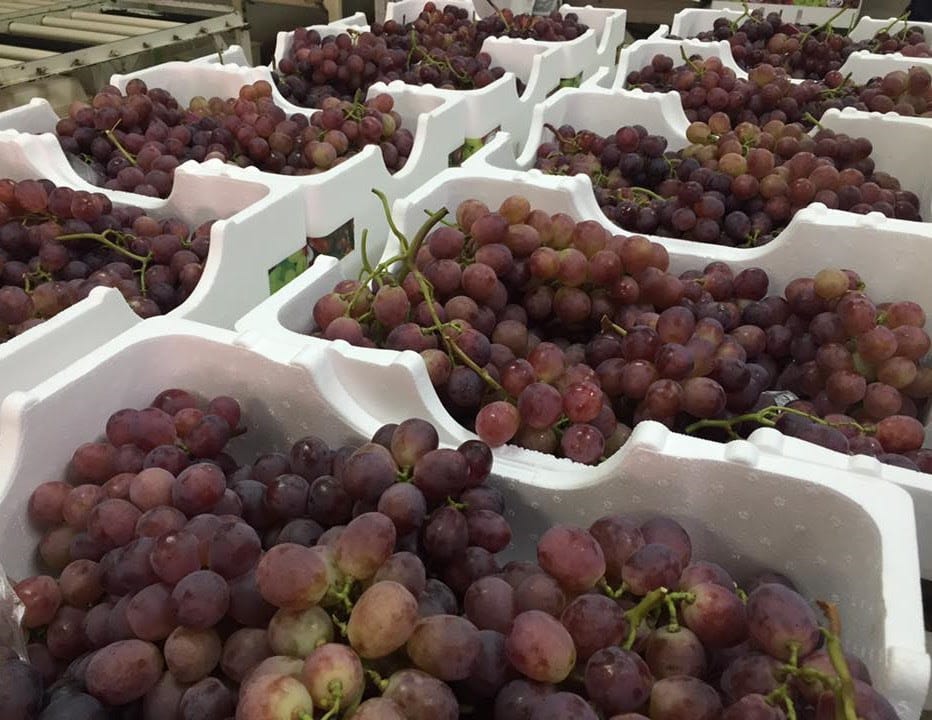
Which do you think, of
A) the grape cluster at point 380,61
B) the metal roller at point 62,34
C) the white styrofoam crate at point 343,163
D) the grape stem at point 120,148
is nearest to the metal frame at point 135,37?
the metal roller at point 62,34

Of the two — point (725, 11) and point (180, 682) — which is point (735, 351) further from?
point (725, 11)

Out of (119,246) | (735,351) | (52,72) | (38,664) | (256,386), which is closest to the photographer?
(38,664)

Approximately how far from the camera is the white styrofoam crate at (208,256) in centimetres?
97

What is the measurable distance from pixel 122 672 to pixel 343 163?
1091mm

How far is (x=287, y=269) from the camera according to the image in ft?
4.71

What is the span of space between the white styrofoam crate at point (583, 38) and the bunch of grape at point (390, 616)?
1.91m

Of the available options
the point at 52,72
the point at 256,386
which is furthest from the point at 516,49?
the point at 256,386

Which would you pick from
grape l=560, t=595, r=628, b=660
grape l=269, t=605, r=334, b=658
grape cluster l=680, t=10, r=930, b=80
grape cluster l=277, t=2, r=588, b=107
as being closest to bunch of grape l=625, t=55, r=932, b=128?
grape cluster l=680, t=10, r=930, b=80

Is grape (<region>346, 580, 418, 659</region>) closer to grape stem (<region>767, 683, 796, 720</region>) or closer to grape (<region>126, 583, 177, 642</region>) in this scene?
grape (<region>126, 583, 177, 642</region>)

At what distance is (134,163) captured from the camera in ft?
5.49

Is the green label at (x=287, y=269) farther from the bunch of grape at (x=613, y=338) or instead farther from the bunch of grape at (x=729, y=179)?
the bunch of grape at (x=729, y=179)

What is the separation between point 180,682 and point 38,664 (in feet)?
0.55

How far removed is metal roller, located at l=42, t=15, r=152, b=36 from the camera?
2.76 meters

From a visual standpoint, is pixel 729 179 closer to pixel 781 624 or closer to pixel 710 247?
pixel 710 247
